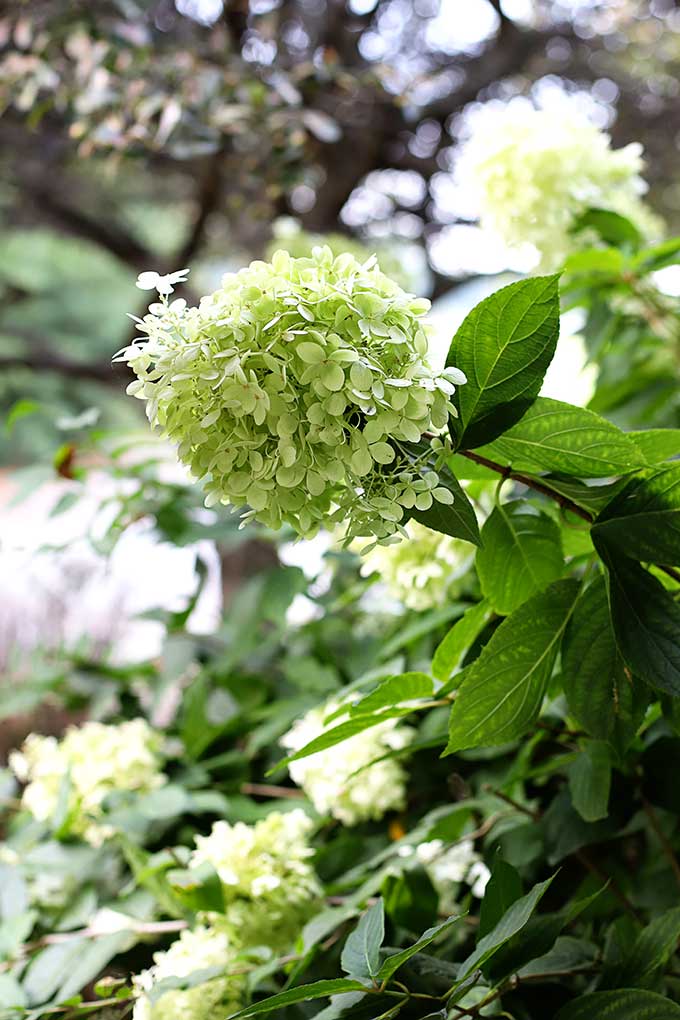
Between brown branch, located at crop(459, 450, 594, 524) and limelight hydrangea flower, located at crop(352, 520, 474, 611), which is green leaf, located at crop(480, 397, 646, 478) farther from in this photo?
limelight hydrangea flower, located at crop(352, 520, 474, 611)

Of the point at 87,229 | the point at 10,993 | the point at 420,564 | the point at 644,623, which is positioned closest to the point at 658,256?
the point at 420,564

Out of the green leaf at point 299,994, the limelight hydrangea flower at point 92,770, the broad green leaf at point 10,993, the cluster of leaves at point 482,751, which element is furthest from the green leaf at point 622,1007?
the limelight hydrangea flower at point 92,770

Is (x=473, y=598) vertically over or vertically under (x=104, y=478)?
over

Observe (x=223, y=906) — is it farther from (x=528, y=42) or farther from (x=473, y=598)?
(x=528, y=42)

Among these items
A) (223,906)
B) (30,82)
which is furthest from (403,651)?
(30,82)

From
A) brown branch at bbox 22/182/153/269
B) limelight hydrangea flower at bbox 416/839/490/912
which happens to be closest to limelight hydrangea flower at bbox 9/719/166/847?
limelight hydrangea flower at bbox 416/839/490/912

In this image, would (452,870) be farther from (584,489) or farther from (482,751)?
(584,489)

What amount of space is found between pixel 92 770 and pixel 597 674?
1.67ft

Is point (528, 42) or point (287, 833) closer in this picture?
point (287, 833)

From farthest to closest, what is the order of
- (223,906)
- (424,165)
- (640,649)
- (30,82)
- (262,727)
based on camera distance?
(424,165) < (30,82) < (262,727) < (223,906) < (640,649)

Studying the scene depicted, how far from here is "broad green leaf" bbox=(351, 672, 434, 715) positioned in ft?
1.45

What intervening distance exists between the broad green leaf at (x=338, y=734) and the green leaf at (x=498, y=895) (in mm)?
83

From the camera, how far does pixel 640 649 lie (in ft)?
1.21

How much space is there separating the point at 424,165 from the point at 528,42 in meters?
0.30
